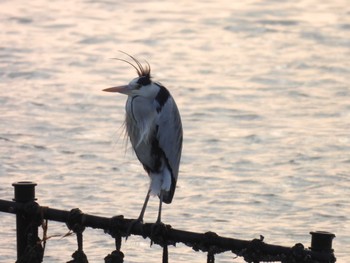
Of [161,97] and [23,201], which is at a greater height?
[161,97]

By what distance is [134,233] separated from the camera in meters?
5.41

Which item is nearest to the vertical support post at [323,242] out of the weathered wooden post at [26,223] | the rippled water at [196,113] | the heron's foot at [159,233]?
the heron's foot at [159,233]

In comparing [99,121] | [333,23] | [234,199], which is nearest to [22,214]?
[234,199]

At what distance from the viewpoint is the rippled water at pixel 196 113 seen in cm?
1029

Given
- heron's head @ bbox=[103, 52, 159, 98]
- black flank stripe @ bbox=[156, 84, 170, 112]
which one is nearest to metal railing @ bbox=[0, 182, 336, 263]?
heron's head @ bbox=[103, 52, 159, 98]

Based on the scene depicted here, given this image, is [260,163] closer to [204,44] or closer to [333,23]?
[204,44]

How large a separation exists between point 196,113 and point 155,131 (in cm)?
657

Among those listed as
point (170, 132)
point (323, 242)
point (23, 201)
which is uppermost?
point (170, 132)

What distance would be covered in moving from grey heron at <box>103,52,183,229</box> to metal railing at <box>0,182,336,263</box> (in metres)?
1.22

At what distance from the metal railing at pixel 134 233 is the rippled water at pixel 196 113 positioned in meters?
3.55

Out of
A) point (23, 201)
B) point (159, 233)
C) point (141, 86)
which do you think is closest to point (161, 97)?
point (141, 86)

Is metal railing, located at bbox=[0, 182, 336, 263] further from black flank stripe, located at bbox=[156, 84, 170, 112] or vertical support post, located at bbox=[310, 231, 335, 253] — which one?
black flank stripe, located at bbox=[156, 84, 170, 112]

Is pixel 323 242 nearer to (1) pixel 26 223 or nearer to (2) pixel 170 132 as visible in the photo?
(1) pixel 26 223

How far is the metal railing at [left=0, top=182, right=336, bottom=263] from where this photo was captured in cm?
466
